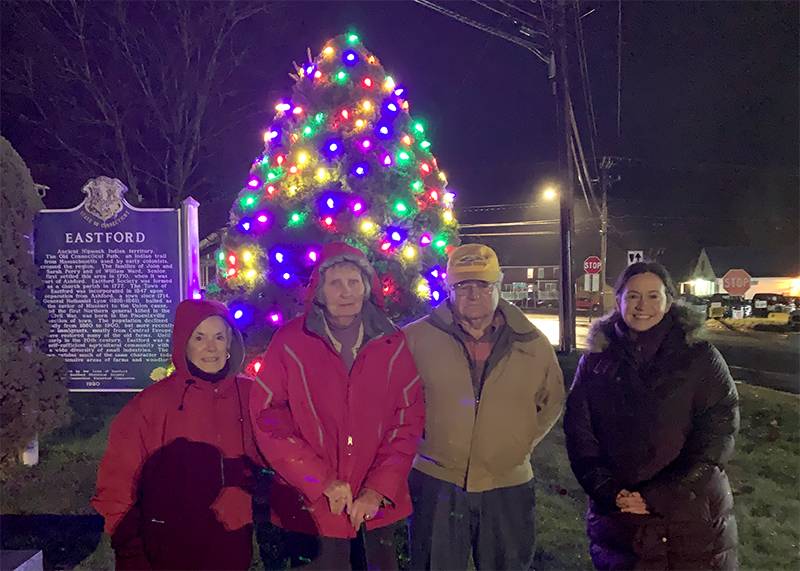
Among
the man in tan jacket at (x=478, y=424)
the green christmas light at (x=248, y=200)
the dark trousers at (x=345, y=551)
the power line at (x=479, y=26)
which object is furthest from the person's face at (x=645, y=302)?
the power line at (x=479, y=26)

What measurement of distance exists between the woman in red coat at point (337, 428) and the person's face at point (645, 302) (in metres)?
1.08

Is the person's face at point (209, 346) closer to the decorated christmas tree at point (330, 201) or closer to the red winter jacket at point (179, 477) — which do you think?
the red winter jacket at point (179, 477)

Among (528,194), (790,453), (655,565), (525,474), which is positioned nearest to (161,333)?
(525,474)

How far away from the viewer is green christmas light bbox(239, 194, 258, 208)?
17.7 feet

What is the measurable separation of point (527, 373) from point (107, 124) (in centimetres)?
1511

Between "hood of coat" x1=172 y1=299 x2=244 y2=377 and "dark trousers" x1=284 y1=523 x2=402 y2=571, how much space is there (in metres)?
0.86

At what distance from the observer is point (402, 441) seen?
8.71ft

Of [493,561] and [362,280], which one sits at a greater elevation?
[362,280]

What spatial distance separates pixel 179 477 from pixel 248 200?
3407 mm

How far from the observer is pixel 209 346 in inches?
103

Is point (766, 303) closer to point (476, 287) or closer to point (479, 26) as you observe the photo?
point (479, 26)

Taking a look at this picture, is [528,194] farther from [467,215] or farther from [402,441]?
[402,441]

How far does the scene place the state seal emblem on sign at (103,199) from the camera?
17.2 feet

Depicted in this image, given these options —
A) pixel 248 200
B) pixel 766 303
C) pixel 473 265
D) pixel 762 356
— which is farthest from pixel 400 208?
pixel 766 303
